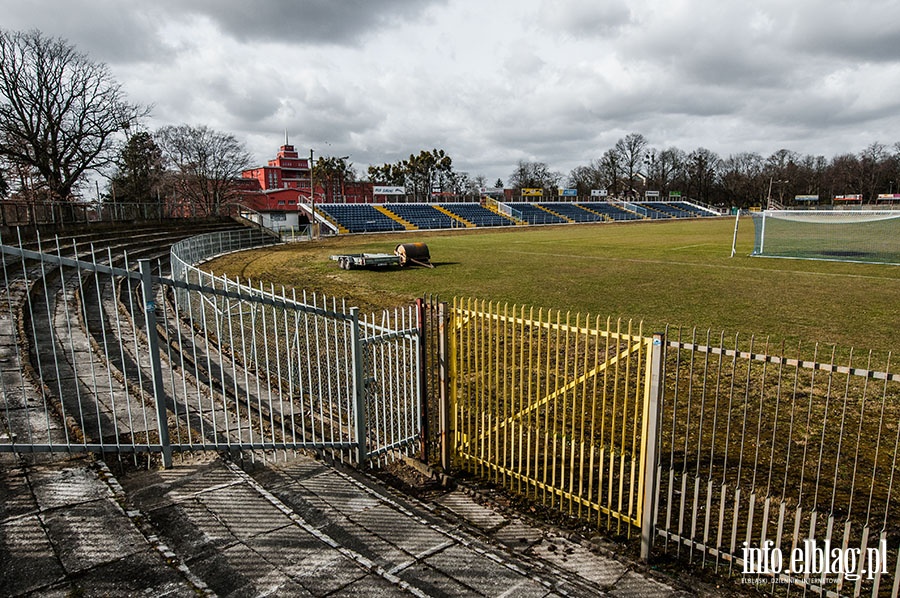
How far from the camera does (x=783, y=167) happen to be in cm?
10731

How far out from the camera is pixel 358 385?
16.7 feet

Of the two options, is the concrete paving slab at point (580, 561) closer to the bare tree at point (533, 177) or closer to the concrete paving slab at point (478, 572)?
the concrete paving slab at point (478, 572)

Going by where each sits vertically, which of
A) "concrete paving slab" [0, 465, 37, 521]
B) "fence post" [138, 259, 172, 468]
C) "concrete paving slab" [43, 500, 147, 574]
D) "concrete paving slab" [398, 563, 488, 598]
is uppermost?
"fence post" [138, 259, 172, 468]

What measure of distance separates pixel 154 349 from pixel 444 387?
2.67 metres

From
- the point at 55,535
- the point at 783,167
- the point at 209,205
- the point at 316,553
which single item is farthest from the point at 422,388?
the point at 783,167

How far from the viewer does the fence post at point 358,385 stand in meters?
4.96

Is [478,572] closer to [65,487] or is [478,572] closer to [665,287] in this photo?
[65,487]

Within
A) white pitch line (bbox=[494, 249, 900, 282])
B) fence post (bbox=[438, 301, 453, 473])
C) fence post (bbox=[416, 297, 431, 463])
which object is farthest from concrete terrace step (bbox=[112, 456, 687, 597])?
white pitch line (bbox=[494, 249, 900, 282])

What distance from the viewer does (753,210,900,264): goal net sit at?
76.8 feet

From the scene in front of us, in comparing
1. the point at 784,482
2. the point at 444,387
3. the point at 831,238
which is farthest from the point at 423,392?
the point at 831,238

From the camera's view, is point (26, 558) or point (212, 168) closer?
point (26, 558)

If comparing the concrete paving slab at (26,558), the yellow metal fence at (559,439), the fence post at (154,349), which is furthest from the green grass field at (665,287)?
the concrete paving slab at (26,558)

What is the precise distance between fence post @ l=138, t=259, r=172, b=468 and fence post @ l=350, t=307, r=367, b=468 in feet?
5.26

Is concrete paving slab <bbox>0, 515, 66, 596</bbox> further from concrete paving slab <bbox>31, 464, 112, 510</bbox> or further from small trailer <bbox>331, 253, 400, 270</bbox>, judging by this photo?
small trailer <bbox>331, 253, 400, 270</bbox>
